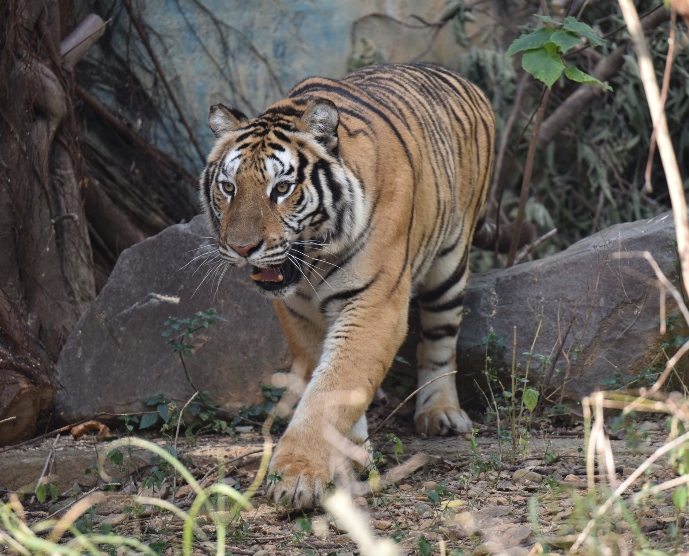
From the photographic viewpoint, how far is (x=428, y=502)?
2977mm

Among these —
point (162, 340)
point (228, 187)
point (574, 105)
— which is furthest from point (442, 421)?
point (574, 105)

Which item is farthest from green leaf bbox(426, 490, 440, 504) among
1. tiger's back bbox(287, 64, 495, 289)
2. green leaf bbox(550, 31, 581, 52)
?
green leaf bbox(550, 31, 581, 52)

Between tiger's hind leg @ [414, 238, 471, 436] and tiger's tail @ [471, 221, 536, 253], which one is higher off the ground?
tiger's tail @ [471, 221, 536, 253]

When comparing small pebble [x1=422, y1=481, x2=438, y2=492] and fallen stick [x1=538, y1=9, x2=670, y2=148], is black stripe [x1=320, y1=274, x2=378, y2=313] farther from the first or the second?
fallen stick [x1=538, y1=9, x2=670, y2=148]

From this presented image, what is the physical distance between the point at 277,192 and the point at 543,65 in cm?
121

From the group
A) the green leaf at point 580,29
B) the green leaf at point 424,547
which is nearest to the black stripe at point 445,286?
the green leaf at point 580,29

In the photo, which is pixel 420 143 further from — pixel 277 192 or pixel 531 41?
pixel 277 192

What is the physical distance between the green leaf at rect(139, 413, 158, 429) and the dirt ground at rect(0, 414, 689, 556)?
24 cm

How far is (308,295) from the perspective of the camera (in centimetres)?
369

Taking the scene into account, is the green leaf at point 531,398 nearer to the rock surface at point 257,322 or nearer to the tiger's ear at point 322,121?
the rock surface at point 257,322

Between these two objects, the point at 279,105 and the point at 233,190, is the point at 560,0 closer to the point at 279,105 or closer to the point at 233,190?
the point at 279,105

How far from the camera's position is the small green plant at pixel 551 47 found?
343 cm

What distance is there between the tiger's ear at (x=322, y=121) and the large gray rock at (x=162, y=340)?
141cm

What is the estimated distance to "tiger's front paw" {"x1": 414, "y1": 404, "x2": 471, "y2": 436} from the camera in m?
4.34
